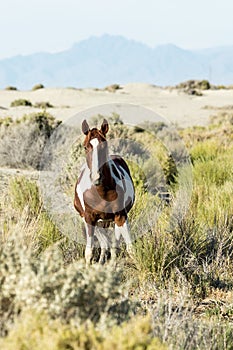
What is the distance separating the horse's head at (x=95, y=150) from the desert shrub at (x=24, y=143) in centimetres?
841

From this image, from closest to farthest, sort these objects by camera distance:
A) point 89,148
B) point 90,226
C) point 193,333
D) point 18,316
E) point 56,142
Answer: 1. point 18,316
2. point 193,333
3. point 89,148
4. point 90,226
5. point 56,142

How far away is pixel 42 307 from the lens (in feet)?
12.7

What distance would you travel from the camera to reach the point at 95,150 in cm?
642

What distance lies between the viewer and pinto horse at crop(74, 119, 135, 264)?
6.51 m

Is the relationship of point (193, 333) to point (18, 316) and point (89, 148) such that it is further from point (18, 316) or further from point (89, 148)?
point (89, 148)

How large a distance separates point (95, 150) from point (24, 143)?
367 inches

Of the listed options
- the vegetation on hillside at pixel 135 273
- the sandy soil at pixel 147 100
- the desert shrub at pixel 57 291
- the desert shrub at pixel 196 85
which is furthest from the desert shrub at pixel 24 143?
the desert shrub at pixel 196 85

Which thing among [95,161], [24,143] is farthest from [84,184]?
[24,143]

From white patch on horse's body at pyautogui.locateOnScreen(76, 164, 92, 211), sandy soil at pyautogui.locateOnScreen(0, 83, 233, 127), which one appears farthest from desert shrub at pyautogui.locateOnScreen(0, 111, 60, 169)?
sandy soil at pyautogui.locateOnScreen(0, 83, 233, 127)

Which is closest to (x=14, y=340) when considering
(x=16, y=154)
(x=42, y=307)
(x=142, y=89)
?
(x=42, y=307)

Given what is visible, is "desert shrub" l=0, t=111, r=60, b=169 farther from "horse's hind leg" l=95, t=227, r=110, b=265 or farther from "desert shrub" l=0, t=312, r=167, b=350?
"desert shrub" l=0, t=312, r=167, b=350

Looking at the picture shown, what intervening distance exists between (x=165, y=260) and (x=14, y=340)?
4.09 m

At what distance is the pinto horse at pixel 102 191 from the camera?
256 inches

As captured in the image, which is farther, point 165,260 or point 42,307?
point 165,260
